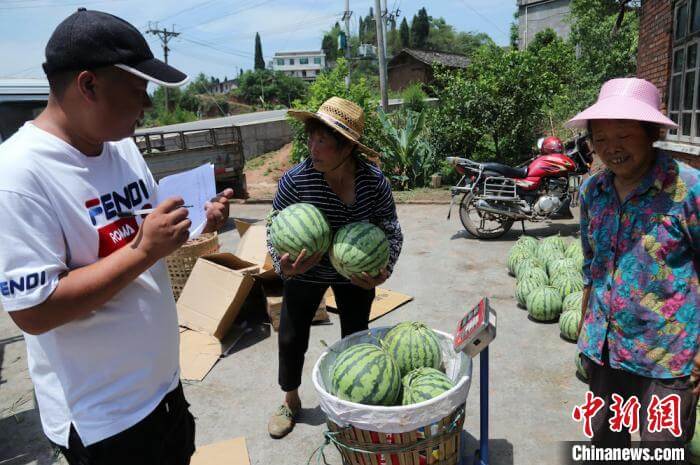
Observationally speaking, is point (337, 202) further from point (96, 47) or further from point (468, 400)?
point (468, 400)

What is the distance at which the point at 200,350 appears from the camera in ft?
14.0

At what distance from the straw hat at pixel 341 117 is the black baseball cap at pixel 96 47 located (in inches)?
39.7

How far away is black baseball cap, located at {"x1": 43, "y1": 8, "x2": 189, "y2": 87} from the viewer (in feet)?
4.40

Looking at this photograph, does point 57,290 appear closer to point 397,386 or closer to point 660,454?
point 397,386

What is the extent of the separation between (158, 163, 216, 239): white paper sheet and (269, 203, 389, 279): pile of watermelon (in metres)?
0.52

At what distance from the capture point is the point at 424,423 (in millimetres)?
2057

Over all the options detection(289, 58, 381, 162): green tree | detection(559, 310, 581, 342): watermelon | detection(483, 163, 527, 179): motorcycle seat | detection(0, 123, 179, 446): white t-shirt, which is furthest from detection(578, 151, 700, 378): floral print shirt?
detection(289, 58, 381, 162): green tree

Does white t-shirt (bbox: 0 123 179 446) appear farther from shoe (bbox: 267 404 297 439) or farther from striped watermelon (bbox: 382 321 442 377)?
shoe (bbox: 267 404 297 439)

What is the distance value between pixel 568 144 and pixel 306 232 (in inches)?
281

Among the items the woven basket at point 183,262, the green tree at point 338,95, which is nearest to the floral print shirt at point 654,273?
the woven basket at point 183,262

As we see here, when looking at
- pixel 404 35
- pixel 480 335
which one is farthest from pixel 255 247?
pixel 404 35

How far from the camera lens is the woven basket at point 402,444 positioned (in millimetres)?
2102

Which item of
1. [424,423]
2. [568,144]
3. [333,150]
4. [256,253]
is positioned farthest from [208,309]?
[568,144]

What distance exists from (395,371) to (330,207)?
964 mm
